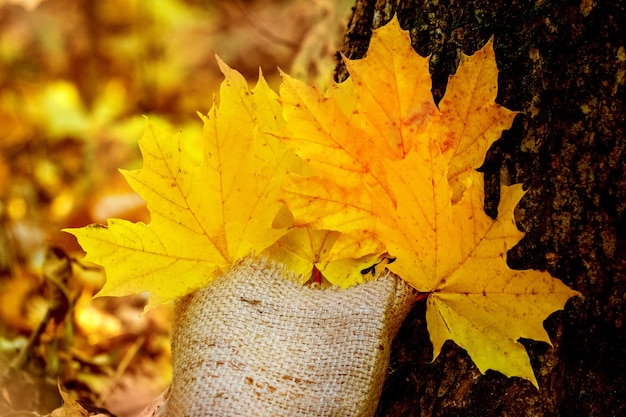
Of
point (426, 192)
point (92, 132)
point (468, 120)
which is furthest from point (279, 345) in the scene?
point (92, 132)

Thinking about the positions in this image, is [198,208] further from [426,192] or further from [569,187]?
[569,187]

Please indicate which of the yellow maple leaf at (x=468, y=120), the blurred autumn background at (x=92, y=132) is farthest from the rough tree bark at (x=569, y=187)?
the blurred autumn background at (x=92, y=132)

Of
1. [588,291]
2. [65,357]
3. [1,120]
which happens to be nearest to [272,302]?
[588,291]

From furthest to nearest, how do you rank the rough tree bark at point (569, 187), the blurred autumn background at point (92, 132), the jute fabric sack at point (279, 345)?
the blurred autumn background at point (92, 132) → the rough tree bark at point (569, 187) → the jute fabric sack at point (279, 345)

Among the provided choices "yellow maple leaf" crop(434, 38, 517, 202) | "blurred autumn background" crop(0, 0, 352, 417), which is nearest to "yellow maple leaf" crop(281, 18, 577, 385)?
"yellow maple leaf" crop(434, 38, 517, 202)

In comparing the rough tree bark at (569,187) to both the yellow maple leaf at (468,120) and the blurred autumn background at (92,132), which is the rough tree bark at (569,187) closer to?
the yellow maple leaf at (468,120)

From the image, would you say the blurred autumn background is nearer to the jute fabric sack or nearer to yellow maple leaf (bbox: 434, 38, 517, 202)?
the jute fabric sack
